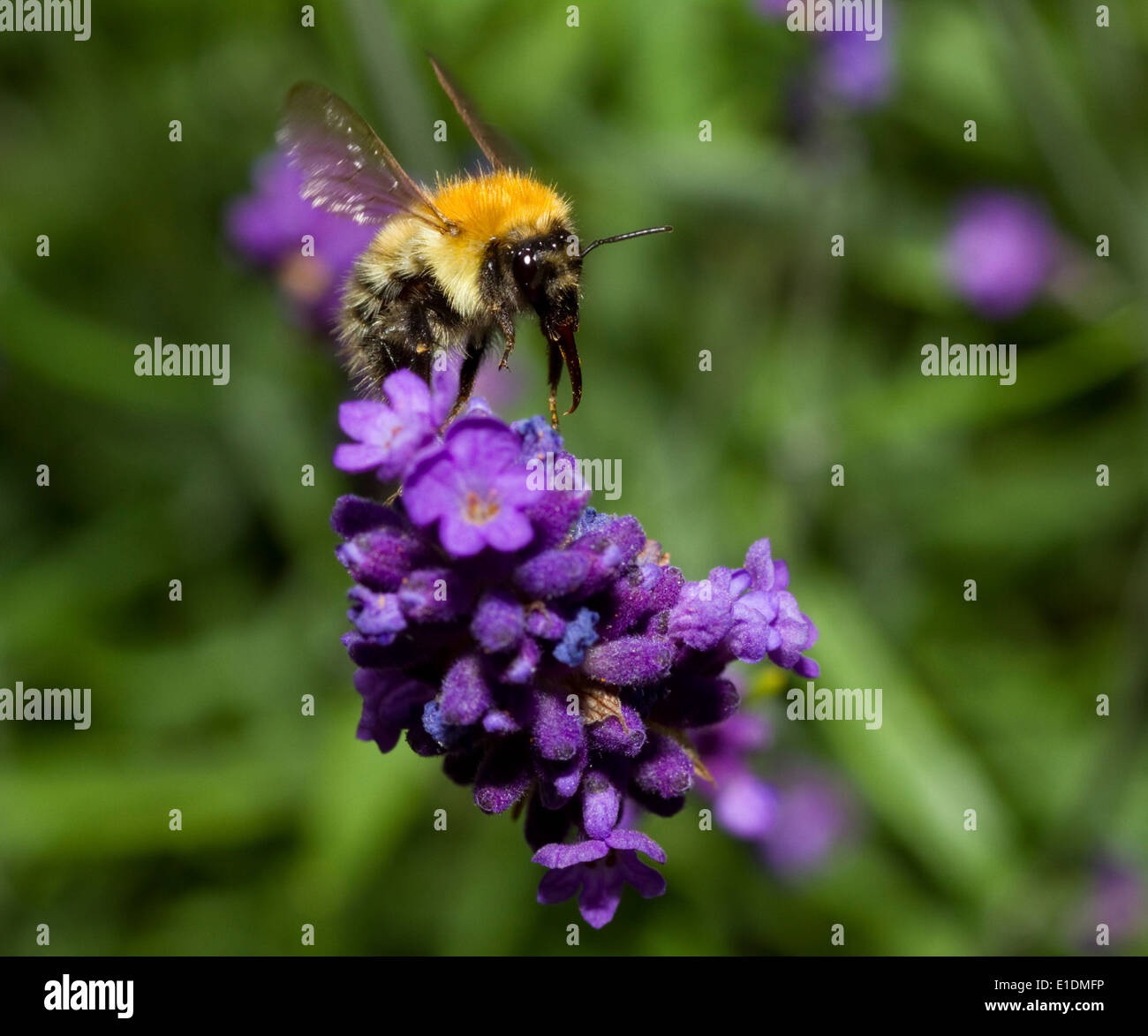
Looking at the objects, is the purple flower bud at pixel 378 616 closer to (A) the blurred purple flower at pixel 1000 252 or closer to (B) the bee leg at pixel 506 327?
(B) the bee leg at pixel 506 327

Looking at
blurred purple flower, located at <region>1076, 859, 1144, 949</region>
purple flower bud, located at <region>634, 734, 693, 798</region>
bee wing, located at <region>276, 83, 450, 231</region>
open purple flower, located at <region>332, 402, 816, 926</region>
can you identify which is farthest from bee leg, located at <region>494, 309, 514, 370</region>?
blurred purple flower, located at <region>1076, 859, 1144, 949</region>

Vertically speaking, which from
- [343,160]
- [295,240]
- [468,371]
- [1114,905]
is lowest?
[1114,905]

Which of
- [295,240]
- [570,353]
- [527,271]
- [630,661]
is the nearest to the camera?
[630,661]

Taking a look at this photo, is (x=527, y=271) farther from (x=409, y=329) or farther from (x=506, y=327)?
(x=409, y=329)

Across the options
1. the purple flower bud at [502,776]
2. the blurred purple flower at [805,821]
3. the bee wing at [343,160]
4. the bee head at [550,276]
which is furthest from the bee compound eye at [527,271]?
the blurred purple flower at [805,821]

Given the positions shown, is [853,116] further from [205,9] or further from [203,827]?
[203,827]

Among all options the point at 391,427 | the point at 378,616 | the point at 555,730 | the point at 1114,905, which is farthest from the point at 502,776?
the point at 1114,905
